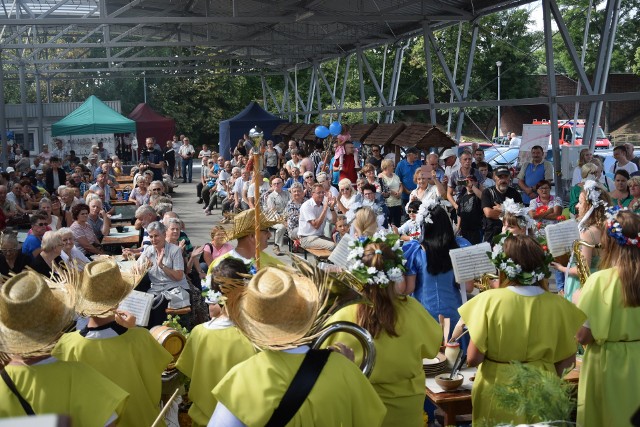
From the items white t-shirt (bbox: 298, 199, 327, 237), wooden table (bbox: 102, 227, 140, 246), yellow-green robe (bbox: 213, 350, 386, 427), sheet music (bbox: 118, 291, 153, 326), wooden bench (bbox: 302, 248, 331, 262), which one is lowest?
wooden bench (bbox: 302, 248, 331, 262)

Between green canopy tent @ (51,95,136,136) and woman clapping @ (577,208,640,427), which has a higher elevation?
green canopy tent @ (51,95,136,136)

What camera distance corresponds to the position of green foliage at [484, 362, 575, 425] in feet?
10.5

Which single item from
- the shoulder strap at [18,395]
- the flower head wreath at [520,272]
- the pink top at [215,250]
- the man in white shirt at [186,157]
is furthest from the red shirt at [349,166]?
the man in white shirt at [186,157]

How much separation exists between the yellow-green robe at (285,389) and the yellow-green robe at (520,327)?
4.83ft

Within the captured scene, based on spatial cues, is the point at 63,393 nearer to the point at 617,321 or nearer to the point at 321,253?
the point at 617,321

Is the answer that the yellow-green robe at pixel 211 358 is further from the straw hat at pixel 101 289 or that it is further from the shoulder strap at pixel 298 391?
the shoulder strap at pixel 298 391

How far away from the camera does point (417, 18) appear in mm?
17344

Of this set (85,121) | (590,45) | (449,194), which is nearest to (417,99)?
(590,45)

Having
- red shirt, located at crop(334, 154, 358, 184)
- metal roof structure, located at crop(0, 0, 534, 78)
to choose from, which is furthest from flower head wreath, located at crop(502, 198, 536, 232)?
metal roof structure, located at crop(0, 0, 534, 78)

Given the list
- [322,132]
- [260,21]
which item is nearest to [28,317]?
[260,21]

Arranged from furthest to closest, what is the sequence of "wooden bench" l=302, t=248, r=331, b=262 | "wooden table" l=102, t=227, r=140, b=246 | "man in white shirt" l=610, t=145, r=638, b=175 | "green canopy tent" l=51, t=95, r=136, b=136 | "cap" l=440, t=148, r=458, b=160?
"green canopy tent" l=51, t=95, r=136, b=136, "cap" l=440, t=148, r=458, b=160, "man in white shirt" l=610, t=145, r=638, b=175, "wooden table" l=102, t=227, r=140, b=246, "wooden bench" l=302, t=248, r=331, b=262

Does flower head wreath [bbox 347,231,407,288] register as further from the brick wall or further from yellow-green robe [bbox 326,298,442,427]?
the brick wall

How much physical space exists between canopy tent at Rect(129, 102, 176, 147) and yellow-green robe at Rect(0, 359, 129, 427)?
105 feet

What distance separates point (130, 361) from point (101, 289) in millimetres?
388
